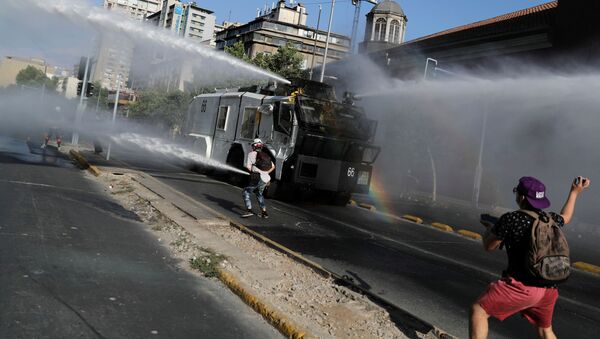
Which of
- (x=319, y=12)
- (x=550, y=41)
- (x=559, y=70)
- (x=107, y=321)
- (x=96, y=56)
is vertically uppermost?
(x=319, y=12)

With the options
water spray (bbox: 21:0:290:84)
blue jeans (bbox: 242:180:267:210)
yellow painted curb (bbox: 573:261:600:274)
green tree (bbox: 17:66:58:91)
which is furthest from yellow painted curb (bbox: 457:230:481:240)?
green tree (bbox: 17:66:58:91)

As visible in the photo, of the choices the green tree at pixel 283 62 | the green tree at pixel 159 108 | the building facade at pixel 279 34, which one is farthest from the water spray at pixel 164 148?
the building facade at pixel 279 34

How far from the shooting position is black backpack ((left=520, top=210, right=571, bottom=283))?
3178mm

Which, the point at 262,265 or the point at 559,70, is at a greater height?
the point at 559,70

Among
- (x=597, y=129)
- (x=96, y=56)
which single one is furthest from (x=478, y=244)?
(x=96, y=56)

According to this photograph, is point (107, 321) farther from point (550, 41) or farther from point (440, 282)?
point (550, 41)

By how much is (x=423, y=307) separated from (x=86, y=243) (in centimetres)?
448

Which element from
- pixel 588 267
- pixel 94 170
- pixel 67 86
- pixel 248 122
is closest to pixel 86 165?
pixel 94 170

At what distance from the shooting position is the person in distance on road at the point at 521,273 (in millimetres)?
3256

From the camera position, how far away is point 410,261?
25.6ft

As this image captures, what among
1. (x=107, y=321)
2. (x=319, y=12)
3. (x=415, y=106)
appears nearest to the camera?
(x=107, y=321)

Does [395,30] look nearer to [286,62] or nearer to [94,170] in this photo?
[286,62]

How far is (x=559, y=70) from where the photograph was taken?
18.6 meters

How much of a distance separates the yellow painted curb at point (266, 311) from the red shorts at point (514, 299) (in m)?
1.51
